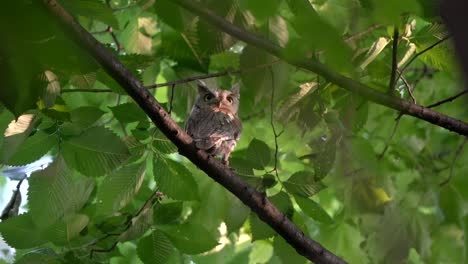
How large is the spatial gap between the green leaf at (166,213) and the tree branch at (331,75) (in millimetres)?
1065

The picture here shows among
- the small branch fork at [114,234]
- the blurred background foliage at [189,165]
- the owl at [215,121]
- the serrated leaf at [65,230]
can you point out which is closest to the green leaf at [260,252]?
the blurred background foliage at [189,165]

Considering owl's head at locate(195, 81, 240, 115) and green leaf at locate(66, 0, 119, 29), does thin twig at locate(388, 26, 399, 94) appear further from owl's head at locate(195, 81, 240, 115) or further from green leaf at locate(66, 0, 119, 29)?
owl's head at locate(195, 81, 240, 115)

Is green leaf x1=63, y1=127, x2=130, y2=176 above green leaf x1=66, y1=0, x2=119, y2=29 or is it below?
below

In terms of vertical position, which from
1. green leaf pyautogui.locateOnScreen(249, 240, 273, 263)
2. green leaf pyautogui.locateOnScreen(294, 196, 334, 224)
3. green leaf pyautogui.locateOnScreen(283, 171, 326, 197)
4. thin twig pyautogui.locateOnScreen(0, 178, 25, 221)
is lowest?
green leaf pyautogui.locateOnScreen(249, 240, 273, 263)

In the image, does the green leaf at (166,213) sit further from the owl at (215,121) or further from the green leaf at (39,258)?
the green leaf at (39,258)

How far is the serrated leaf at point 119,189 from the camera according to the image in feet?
8.63

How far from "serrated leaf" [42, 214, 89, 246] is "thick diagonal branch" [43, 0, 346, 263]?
0.79 metres

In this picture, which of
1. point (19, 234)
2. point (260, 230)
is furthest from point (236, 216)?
point (19, 234)

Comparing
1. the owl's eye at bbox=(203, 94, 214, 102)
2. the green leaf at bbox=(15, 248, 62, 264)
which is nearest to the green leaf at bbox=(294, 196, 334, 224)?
the green leaf at bbox=(15, 248, 62, 264)

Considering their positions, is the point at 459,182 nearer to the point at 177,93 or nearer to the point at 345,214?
the point at 345,214

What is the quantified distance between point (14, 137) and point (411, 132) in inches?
147

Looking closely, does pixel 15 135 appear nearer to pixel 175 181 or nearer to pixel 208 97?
pixel 175 181

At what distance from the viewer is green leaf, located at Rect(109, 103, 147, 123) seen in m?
2.54

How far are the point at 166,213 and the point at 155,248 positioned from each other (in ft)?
0.64
